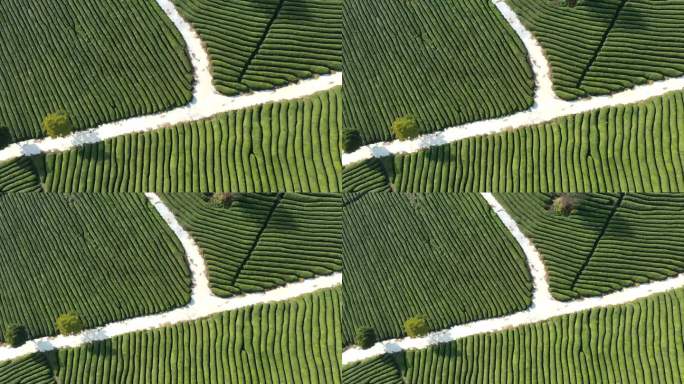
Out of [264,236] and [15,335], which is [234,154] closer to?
[264,236]

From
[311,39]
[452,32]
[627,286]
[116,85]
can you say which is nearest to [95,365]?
[116,85]

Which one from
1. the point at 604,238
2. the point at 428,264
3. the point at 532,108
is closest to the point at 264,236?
the point at 428,264

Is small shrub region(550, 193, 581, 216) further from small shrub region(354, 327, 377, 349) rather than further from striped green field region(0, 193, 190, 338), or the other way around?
striped green field region(0, 193, 190, 338)

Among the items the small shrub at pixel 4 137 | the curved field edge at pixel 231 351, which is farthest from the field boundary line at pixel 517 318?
the small shrub at pixel 4 137

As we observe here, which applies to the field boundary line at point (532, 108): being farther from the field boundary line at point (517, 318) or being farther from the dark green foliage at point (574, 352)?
the dark green foliage at point (574, 352)

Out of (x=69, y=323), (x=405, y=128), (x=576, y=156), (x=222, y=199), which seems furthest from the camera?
(x=576, y=156)

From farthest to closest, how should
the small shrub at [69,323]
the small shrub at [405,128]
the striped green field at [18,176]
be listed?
1. the striped green field at [18,176]
2. the small shrub at [69,323]
3. the small shrub at [405,128]

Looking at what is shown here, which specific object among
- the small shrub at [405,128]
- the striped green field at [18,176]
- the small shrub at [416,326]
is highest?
the small shrub at [405,128]
